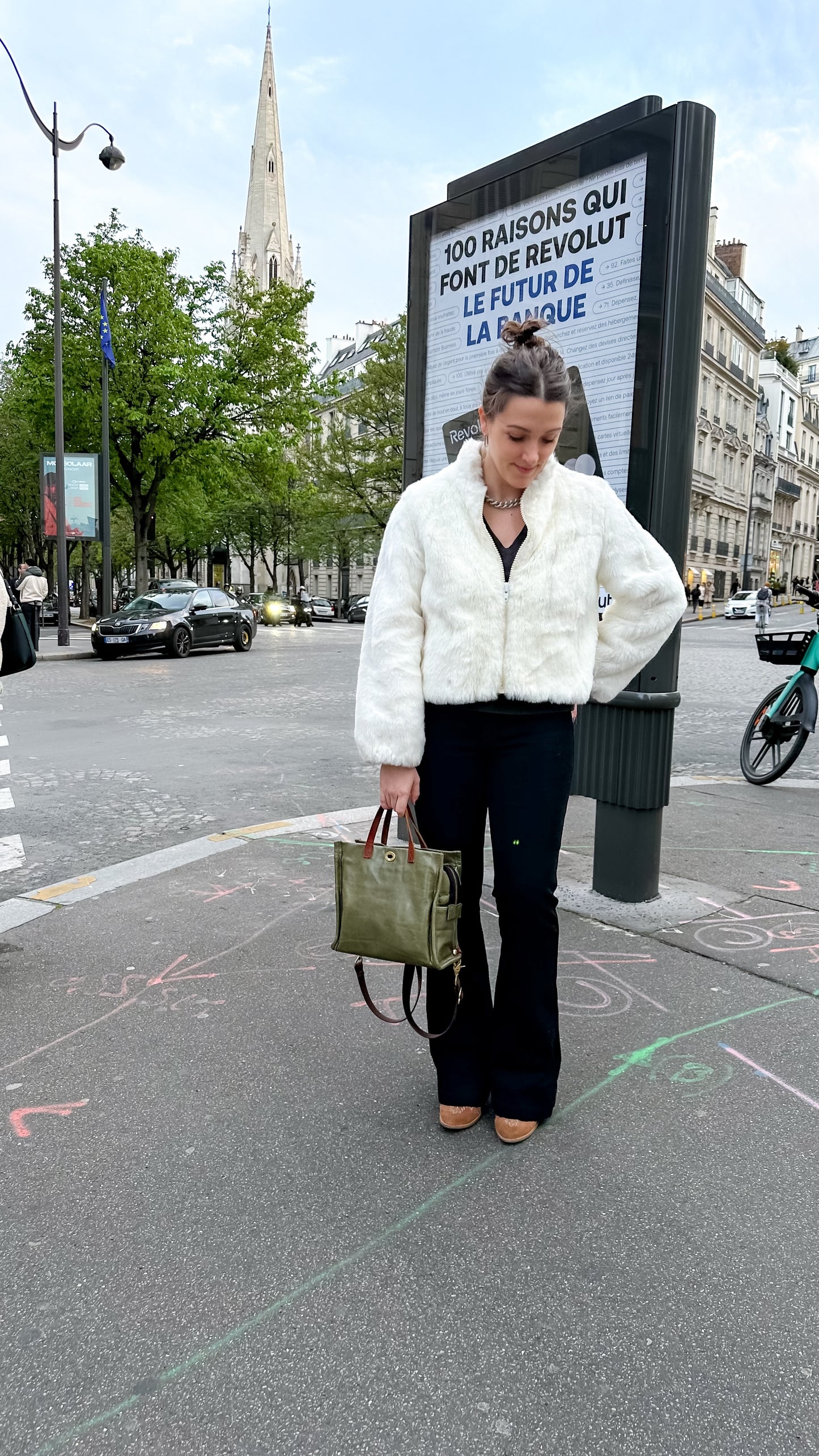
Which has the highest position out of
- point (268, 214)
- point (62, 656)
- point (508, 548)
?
point (268, 214)

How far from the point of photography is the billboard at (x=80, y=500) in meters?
21.7

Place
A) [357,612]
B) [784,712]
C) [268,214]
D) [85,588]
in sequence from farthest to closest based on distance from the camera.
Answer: [268,214] → [357,612] → [85,588] → [784,712]

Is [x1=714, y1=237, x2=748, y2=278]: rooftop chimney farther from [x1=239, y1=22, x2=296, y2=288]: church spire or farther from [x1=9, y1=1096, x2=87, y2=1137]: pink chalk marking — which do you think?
[x1=9, y1=1096, x2=87, y2=1137]: pink chalk marking

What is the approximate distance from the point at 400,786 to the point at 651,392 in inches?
85.4

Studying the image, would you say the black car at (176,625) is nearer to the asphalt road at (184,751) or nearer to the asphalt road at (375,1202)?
the asphalt road at (184,751)

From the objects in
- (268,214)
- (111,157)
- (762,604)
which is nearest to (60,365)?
(111,157)

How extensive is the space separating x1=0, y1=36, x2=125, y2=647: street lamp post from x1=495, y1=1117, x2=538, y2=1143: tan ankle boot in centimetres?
1927

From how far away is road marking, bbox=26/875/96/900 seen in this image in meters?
4.34

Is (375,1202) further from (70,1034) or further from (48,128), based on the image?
(48,128)

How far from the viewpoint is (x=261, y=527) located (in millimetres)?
56938

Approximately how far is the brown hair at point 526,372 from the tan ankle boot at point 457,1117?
1631 mm

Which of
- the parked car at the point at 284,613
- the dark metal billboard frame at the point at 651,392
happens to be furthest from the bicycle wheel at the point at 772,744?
the parked car at the point at 284,613

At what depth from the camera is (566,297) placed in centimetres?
408

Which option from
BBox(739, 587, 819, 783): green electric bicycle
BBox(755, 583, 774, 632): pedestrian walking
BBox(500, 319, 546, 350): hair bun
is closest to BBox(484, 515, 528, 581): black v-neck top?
BBox(500, 319, 546, 350): hair bun
